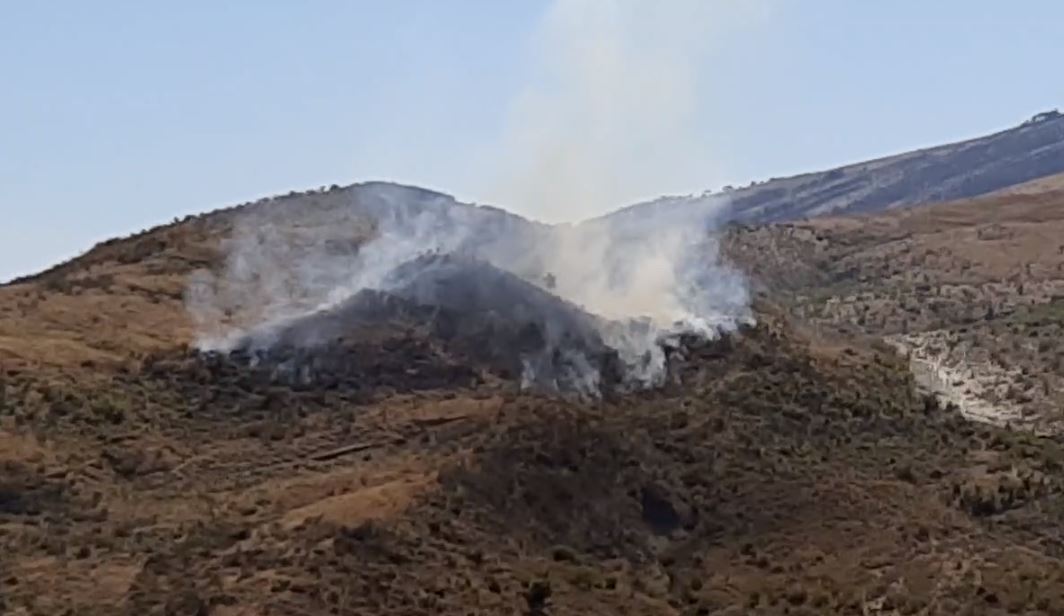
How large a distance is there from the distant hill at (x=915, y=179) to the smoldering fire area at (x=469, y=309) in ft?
273

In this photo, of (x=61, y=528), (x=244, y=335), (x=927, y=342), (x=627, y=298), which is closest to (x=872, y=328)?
(x=927, y=342)

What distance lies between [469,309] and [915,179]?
13358cm

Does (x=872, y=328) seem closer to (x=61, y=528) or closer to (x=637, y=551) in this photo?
(x=637, y=551)

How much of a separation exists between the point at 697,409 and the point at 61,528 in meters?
17.1

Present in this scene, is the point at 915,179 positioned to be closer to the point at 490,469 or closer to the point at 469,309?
the point at 469,309

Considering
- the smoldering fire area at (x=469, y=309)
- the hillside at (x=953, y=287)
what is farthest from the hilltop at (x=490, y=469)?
the hillside at (x=953, y=287)

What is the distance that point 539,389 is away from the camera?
4219cm

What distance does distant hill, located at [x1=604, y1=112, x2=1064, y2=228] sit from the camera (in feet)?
533

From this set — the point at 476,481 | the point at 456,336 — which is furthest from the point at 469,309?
the point at 476,481

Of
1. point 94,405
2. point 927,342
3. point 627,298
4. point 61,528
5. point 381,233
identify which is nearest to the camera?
point 61,528

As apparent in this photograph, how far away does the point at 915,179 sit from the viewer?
17212 centimetres

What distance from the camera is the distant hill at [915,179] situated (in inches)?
6398

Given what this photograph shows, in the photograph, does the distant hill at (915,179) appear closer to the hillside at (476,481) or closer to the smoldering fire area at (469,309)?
the smoldering fire area at (469,309)

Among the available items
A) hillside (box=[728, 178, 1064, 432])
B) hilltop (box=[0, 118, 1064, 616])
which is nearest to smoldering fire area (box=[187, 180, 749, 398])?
hilltop (box=[0, 118, 1064, 616])
